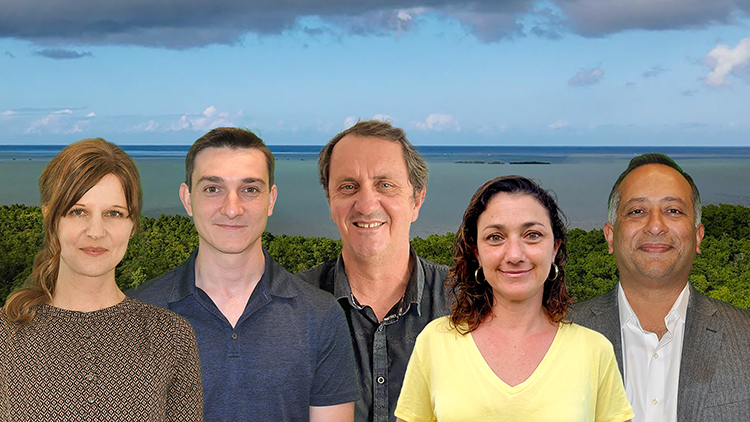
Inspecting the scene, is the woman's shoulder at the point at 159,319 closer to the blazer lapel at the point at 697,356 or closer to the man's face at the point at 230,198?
the man's face at the point at 230,198

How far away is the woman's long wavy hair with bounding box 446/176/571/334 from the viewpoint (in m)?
3.17

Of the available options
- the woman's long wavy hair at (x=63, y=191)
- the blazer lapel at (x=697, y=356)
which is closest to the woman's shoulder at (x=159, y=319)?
the woman's long wavy hair at (x=63, y=191)

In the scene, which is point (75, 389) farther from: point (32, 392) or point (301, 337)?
point (301, 337)

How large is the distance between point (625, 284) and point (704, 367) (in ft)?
2.15

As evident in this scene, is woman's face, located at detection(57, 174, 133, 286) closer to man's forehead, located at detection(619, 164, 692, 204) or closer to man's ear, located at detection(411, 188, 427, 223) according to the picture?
man's ear, located at detection(411, 188, 427, 223)

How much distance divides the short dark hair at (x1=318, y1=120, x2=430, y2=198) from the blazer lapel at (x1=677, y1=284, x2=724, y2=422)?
6.58 ft

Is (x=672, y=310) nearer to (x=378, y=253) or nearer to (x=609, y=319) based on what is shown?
(x=609, y=319)

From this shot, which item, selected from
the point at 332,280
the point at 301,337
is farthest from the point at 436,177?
the point at 301,337

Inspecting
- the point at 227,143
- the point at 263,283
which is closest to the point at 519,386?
the point at 263,283

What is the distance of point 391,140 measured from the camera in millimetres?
4707

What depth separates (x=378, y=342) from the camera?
4.16m

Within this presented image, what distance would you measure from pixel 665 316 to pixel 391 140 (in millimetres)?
2217

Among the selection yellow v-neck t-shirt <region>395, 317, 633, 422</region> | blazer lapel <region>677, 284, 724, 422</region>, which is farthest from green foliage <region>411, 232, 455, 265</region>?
yellow v-neck t-shirt <region>395, 317, 633, 422</region>

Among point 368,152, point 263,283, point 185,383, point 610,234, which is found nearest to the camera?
point 185,383
